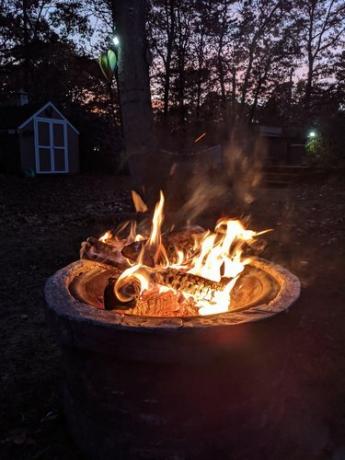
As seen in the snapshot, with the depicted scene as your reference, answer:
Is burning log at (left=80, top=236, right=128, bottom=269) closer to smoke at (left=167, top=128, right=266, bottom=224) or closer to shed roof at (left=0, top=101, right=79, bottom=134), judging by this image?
smoke at (left=167, top=128, right=266, bottom=224)

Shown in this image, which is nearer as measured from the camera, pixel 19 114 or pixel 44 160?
pixel 19 114

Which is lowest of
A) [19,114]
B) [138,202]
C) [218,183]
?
[138,202]

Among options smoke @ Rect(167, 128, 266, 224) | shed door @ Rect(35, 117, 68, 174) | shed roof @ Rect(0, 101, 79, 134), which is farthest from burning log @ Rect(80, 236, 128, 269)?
shed door @ Rect(35, 117, 68, 174)

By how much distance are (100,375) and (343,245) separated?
17.8ft

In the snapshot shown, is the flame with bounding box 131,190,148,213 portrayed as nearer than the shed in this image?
Yes

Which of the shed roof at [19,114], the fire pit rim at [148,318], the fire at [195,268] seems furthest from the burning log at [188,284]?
the shed roof at [19,114]

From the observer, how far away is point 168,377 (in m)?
1.96

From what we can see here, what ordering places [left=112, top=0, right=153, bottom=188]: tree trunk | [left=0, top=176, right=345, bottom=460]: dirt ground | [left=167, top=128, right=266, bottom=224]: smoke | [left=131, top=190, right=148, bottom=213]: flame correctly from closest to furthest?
[left=0, top=176, right=345, bottom=460]: dirt ground → [left=112, top=0, right=153, bottom=188]: tree trunk → [left=131, top=190, right=148, bottom=213]: flame → [left=167, top=128, right=266, bottom=224]: smoke

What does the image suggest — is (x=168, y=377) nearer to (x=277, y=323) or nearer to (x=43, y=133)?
(x=277, y=323)

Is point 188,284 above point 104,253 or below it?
below

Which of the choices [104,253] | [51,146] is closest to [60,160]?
[51,146]

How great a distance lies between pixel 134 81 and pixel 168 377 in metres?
2.54

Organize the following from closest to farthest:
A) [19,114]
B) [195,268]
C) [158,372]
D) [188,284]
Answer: [158,372], [188,284], [195,268], [19,114]

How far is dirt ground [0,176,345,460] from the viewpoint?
249 cm
